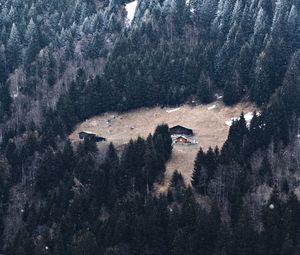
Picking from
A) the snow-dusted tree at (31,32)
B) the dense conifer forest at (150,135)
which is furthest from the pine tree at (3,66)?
the snow-dusted tree at (31,32)

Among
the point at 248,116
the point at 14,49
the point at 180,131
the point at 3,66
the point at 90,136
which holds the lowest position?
the point at 90,136

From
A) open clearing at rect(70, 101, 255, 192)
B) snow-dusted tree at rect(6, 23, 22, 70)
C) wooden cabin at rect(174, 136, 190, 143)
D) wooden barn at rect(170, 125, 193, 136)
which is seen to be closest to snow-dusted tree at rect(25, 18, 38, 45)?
snow-dusted tree at rect(6, 23, 22, 70)

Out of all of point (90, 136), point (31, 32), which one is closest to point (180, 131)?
point (90, 136)

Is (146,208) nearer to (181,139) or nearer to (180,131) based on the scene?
(181,139)

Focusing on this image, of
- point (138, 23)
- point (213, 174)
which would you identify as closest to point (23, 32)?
point (138, 23)

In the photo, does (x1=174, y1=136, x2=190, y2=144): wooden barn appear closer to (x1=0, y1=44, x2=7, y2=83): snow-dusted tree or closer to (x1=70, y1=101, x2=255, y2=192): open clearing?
(x1=70, y1=101, x2=255, y2=192): open clearing

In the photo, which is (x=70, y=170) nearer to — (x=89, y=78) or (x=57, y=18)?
(x=89, y=78)

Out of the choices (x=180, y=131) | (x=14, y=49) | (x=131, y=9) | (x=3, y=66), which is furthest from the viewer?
(x=131, y=9)
